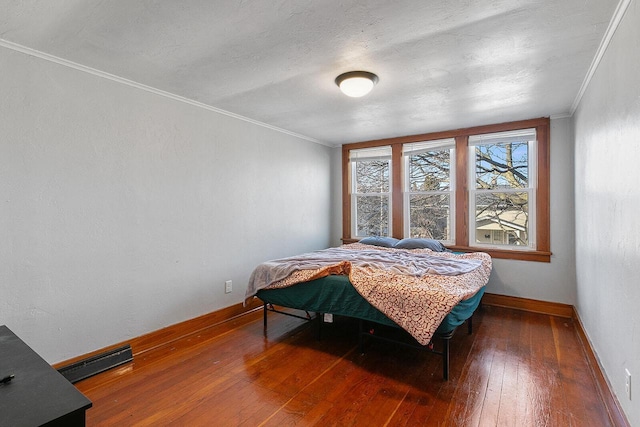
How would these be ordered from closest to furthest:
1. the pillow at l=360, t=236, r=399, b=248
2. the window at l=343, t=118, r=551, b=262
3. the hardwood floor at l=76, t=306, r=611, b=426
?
the hardwood floor at l=76, t=306, r=611, b=426 < the window at l=343, t=118, r=551, b=262 < the pillow at l=360, t=236, r=399, b=248

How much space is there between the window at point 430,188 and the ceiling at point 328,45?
1.20 meters

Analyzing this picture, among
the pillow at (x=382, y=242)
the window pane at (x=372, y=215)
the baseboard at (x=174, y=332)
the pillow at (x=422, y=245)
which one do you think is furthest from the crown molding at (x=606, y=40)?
the baseboard at (x=174, y=332)

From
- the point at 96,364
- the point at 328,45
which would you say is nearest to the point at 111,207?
the point at 96,364

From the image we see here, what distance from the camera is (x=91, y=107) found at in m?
2.47

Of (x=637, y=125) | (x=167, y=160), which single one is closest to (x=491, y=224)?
(x=637, y=125)

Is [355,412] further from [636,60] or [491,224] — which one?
[491,224]

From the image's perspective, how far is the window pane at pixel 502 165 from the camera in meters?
3.87

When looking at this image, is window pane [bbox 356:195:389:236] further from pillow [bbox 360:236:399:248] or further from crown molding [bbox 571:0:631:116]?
crown molding [bbox 571:0:631:116]

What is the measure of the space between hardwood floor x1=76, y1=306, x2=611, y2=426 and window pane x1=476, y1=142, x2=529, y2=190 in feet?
5.66

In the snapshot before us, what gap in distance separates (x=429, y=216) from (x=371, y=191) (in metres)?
0.98

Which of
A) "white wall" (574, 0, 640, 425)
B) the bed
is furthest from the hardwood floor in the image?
"white wall" (574, 0, 640, 425)

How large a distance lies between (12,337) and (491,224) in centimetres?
439

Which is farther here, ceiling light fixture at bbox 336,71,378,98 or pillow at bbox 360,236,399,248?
pillow at bbox 360,236,399,248

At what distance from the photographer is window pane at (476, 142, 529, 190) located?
3867mm
